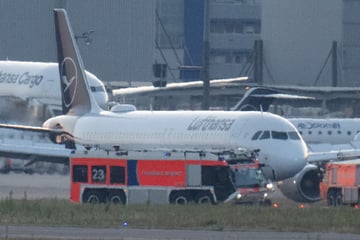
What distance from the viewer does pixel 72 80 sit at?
5178 centimetres

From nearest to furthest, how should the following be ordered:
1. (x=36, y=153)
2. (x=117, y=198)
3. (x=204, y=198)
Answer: (x=204, y=198)
(x=117, y=198)
(x=36, y=153)

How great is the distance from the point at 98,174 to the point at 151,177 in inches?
60.9

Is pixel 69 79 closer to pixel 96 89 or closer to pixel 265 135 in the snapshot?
pixel 265 135

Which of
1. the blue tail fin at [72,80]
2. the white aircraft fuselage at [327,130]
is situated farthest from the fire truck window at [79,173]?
the white aircraft fuselage at [327,130]

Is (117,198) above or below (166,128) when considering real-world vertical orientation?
below

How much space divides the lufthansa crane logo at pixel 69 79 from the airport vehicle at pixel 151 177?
14.4 meters

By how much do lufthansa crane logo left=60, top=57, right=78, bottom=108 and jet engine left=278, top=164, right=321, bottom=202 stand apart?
12.7 m

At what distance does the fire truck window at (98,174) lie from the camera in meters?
36.6

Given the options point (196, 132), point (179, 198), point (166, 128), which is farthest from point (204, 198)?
point (166, 128)

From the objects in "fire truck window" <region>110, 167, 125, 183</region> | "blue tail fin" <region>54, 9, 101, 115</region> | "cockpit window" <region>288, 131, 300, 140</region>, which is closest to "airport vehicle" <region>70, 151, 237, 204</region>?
"fire truck window" <region>110, 167, 125, 183</region>

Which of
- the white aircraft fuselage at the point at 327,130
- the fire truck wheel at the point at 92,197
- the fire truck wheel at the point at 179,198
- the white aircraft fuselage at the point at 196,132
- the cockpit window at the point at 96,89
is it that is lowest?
the white aircraft fuselage at the point at 327,130

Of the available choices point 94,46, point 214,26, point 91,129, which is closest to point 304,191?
point 91,129

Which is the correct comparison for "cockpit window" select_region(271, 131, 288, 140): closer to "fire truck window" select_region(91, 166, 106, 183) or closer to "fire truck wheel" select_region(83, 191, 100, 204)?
"fire truck window" select_region(91, 166, 106, 183)

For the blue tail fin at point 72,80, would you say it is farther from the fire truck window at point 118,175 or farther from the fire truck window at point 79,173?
the fire truck window at point 118,175
